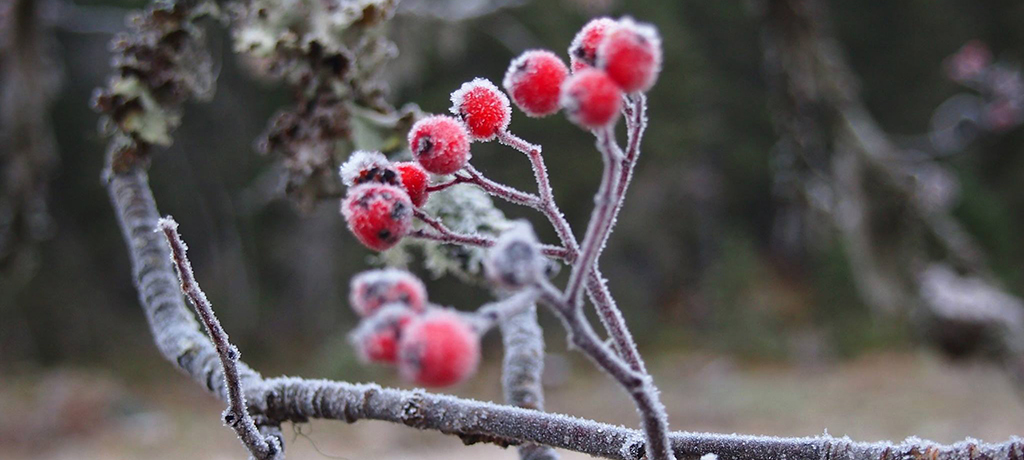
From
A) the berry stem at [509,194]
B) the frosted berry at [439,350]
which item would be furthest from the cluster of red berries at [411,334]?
the berry stem at [509,194]

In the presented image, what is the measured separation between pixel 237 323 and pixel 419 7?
5959mm

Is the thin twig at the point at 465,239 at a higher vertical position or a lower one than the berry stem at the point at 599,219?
higher

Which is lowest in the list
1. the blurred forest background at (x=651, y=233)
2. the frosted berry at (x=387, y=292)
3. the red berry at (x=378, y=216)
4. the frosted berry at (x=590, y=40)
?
the frosted berry at (x=387, y=292)

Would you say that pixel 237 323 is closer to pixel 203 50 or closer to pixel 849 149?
pixel 849 149

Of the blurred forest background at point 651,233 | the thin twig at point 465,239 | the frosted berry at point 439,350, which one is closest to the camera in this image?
the frosted berry at point 439,350

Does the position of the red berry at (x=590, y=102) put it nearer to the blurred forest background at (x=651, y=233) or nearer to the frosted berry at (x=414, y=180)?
the frosted berry at (x=414, y=180)

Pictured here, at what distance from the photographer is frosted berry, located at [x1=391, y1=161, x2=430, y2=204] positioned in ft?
1.37

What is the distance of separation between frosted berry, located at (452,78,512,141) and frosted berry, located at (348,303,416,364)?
17 centimetres

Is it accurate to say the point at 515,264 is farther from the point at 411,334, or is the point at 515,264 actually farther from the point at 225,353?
the point at 225,353

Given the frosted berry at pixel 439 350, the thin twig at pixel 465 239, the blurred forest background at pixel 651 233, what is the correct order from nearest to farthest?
the frosted berry at pixel 439 350
the thin twig at pixel 465 239
the blurred forest background at pixel 651 233

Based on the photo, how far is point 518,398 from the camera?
60cm

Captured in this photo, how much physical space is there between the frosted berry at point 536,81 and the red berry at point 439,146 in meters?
0.04

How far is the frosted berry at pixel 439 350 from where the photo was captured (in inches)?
10.4

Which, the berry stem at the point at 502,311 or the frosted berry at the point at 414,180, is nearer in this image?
the berry stem at the point at 502,311
